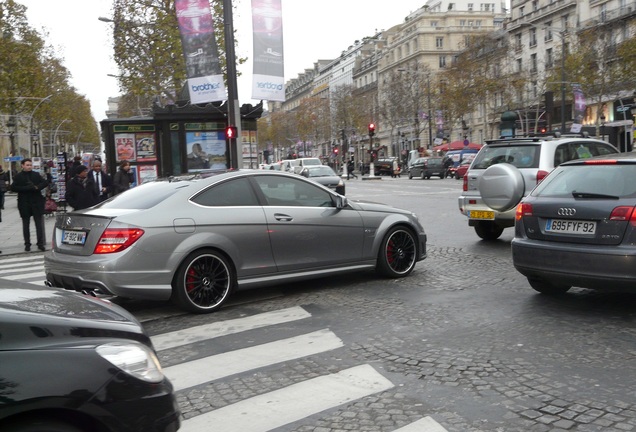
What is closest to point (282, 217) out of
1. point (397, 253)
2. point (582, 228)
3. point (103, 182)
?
point (397, 253)

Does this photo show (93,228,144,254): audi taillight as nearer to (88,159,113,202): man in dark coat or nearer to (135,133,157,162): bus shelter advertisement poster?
(88,159,113,202): man in dark coat

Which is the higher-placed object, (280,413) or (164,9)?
(164,9)

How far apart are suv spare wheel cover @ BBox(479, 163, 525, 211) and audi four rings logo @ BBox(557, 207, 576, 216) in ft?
13.1

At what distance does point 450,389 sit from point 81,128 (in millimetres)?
96419

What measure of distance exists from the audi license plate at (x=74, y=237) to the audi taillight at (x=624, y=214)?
505 centimetres

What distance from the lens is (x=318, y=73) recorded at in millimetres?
169000

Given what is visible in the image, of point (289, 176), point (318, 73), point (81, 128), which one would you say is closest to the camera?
point (289, 176)

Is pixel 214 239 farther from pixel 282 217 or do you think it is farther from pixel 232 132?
pixel 232 132

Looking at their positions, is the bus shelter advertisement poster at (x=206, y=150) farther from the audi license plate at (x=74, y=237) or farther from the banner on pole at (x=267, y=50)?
the audi license plate at (x=74, y=237)

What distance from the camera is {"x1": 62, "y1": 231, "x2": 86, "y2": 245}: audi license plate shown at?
21.7ft

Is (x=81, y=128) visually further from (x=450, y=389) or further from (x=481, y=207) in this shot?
(x=450, y=389)

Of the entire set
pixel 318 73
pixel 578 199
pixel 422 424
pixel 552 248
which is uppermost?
pixel 318 73

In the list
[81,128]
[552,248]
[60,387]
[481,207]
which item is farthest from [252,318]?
[81,128]

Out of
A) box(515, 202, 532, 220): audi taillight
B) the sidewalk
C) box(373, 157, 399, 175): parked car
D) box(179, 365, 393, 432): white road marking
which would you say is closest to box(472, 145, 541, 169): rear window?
box(515, 202, 532, 220): audi taillight
